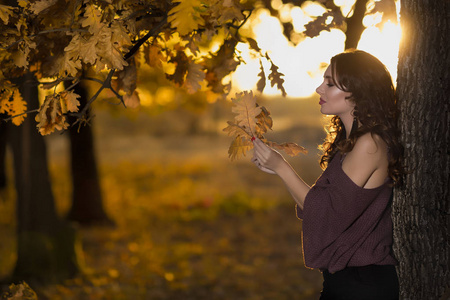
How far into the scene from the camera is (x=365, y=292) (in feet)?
7.93

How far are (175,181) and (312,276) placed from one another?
1162 centimetres

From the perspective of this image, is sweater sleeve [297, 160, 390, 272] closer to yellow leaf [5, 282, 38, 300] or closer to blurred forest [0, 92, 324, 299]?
blurred forest [0, 92, 324, 299]

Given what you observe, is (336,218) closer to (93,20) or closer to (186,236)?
(93,20)

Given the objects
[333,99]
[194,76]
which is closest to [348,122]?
[333,99]

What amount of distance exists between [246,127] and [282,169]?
303 millimetres

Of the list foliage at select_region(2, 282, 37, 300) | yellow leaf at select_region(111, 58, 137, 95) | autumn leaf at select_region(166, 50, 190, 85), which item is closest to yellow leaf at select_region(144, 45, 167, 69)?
autumn leaf at select_region(166, 50, 190, 85)

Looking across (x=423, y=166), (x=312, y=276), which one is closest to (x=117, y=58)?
(x=423, y=166)

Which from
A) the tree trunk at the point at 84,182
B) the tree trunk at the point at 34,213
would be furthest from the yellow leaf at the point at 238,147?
the tree trunk at the point at 84,182

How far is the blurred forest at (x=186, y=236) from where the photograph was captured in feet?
23.3

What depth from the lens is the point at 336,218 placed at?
93.6 inches

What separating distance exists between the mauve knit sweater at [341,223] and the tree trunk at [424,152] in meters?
0.15

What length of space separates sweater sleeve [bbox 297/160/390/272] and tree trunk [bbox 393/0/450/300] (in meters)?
0.25

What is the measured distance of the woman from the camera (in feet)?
7.74

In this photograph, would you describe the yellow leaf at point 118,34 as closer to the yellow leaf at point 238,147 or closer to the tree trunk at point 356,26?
the yellow leaf at point 238,147
